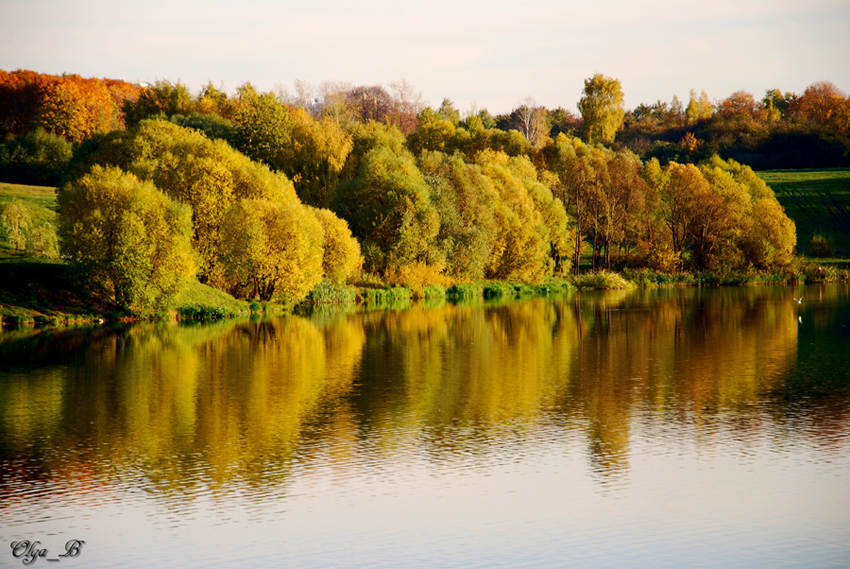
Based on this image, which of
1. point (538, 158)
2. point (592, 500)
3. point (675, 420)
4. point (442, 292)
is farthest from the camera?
point (538, 158)

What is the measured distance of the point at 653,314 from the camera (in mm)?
47781

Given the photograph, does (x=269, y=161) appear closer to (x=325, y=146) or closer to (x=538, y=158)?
(x=325, y=146)

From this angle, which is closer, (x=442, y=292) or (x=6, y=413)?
(x=6, y=413)

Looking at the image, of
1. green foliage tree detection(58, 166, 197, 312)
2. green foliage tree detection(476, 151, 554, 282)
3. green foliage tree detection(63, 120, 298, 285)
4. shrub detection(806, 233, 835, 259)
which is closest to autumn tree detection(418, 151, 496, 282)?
green foliage tree detection(476, 151, 554, 282)

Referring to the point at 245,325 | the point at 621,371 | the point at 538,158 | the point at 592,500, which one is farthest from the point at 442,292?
the point at 592,500

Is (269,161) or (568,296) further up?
(269,161)

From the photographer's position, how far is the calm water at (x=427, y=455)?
11.7m

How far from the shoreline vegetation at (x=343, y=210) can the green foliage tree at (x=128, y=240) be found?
0.32 feet

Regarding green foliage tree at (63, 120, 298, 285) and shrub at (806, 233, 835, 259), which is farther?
shrub at (806, 233, 835, 259)

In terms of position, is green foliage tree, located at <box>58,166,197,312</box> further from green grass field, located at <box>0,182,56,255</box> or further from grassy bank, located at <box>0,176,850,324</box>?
green grass field, located at <box>0,182,56,255</box>

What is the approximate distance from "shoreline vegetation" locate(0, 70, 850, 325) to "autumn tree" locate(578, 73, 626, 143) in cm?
151

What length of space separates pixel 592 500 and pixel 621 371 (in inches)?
541

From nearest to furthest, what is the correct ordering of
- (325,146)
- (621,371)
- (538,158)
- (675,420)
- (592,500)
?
(592,500)
(675,420)
(621,371)
(325,146)
(538,158)

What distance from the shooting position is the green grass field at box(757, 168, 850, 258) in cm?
9675
